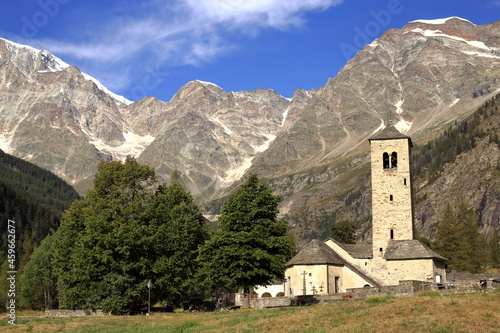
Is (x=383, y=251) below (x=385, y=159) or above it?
below

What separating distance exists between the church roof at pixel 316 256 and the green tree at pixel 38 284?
3612 centimetres

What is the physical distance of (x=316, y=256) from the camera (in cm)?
7219

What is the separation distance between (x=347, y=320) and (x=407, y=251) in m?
35.3

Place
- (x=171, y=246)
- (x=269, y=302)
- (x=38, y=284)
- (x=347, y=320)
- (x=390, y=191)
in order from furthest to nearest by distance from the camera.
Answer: (x=38, y=284), (x=390, y=191), (x=171, y=246), (x=269, y=302), (x=347, y=320)

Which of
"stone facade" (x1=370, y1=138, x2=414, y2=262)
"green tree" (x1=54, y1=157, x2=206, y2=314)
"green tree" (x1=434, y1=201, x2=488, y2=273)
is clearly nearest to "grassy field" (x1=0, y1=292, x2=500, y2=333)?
"green tree" (x1=54, y1=157, x2=206, y2=314)

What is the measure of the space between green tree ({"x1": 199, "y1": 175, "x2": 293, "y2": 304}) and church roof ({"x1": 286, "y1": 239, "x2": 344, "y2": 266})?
1506 cm

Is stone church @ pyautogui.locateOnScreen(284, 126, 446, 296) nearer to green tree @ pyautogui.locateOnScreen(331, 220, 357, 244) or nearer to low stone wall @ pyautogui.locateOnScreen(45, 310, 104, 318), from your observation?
low stone wall @ pyautogui.locateOnScreen(45, 310, 104, 318)

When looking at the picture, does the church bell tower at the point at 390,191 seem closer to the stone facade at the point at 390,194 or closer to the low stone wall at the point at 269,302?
the stone facade at the point at 390,194

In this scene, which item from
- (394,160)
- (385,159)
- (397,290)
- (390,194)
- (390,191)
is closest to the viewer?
(397,290)

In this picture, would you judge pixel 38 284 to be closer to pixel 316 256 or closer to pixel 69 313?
pixel 69 313

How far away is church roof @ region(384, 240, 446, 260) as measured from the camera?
2645 inches

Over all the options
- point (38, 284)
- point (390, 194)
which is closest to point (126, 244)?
point (390, 194)

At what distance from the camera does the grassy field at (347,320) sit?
31.8 meters

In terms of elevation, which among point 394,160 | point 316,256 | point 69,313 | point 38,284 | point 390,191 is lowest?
point 38,284
